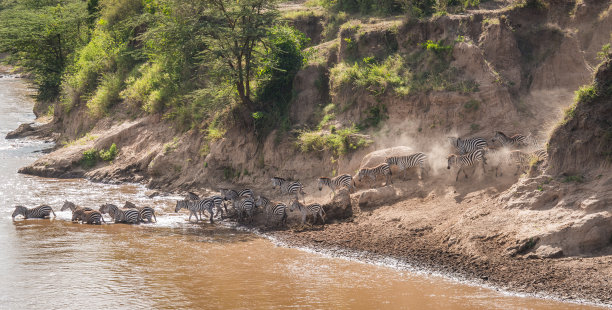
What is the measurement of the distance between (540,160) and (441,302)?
461cm

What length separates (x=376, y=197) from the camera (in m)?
16.1

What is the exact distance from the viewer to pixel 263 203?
1702cm

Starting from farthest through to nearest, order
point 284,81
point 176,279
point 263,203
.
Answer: point 284,81 < point 263,203 < point 176,279

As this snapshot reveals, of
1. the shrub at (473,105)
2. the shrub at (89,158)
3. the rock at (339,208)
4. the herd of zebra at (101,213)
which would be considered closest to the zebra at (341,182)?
the rock at (339,208)

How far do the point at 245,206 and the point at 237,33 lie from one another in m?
5.66

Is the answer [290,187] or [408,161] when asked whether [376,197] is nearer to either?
[408,161]

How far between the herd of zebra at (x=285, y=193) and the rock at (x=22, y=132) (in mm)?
14621

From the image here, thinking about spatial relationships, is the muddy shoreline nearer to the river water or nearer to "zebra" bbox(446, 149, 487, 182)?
the river water

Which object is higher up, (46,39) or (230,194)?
(46,39)

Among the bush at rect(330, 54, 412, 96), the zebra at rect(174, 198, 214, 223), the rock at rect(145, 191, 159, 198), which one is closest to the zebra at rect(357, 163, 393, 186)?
the bush at rect(330, 54, 412, 96)

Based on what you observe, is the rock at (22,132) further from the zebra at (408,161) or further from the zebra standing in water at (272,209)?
the zebra at (408,161)

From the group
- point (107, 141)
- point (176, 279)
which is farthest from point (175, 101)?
point (176, 279)

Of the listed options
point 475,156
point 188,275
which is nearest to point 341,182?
point 475,156

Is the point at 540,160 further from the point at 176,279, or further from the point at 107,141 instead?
the point at 107,141
